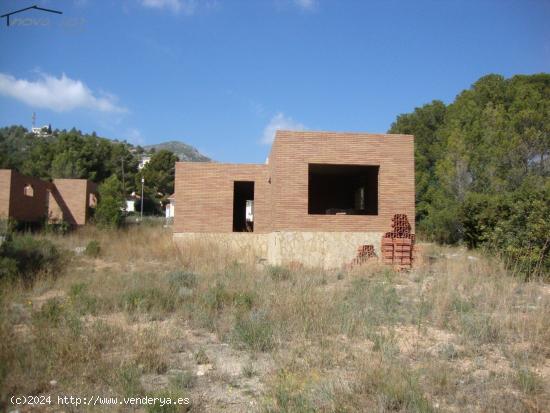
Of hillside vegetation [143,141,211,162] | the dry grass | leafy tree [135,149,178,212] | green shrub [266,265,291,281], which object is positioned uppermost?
hillside vegetation [143,141,211,162]

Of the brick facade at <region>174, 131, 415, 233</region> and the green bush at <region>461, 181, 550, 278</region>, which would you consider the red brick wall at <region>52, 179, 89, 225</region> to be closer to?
the brick facade at <region>174, 131, 415, 233</region>

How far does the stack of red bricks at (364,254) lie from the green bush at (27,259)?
349 inches

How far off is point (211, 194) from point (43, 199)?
16638mm

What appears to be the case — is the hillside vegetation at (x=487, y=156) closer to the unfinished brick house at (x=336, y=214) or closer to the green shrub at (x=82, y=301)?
the unfinished brick house at (x=336, y=214)

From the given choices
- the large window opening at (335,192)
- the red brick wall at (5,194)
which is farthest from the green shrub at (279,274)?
the red brick wall at (5,194)

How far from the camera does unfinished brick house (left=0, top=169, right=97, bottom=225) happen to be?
25.7 m

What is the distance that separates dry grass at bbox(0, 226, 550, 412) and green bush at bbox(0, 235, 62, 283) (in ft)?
2.90

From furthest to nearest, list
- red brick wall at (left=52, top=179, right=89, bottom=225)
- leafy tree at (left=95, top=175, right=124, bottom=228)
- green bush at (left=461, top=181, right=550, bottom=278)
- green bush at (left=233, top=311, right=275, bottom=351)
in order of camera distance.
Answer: red brick wall at (left=52, top=179, right=89, bottom=225) < leafy tree at (left=95, top=175, right=124, bottom=228) < green bush at (left=461, top=181, right=550, bottom=278) < green bush at (left=233, top=311, right=275, bottom=351)

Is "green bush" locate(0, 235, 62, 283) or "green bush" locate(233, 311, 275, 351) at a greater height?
"green bush" locate(0, 235, 62, 283)

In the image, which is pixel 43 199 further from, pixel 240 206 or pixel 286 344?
pixel 286 344

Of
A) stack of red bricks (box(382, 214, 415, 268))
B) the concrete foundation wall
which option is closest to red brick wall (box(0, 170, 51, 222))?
the concrete foundation wall

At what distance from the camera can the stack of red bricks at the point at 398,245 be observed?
1462 cm

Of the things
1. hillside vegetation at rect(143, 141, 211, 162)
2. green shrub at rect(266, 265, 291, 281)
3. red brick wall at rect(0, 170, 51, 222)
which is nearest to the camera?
green shrub at rect(266, 265, 291, 281)

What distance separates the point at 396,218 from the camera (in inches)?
594
